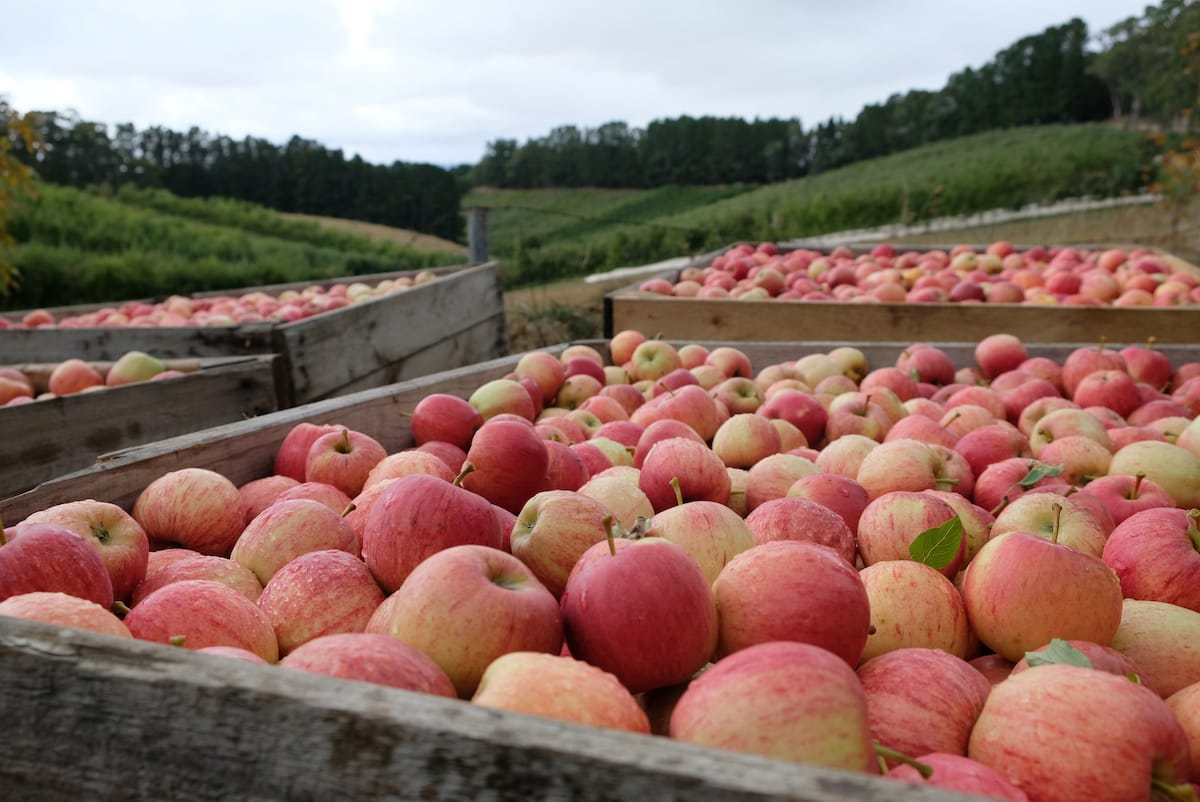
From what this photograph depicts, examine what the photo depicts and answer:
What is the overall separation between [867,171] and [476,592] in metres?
46.6

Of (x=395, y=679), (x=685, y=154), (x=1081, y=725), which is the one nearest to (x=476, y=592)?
(x=395, y=679)

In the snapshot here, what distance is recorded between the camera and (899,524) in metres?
1.76

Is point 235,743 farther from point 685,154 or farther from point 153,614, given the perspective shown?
point 685,154

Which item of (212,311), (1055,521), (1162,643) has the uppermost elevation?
(212,311)

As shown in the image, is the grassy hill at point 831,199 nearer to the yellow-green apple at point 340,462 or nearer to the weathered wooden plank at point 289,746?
the yellow-green apple at point 340,462

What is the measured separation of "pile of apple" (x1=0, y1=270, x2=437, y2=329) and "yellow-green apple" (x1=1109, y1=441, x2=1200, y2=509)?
4.52m

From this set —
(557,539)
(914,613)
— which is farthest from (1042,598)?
(557,539)

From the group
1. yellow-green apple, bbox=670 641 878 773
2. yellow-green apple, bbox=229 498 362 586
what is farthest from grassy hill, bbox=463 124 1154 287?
yellow-green apple, bbox=670 641 878 773

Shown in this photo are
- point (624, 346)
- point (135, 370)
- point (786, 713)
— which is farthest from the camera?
point (624, 346)

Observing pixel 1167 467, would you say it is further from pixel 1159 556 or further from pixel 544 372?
pixel 544 372

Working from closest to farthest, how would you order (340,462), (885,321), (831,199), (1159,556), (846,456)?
1. (1159,556)
2. (340,462)
3. (846,456)
4. (885,321)
5. (831,199)

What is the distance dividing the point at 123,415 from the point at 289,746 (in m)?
3.03

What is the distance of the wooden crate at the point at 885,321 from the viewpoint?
15.4 ft

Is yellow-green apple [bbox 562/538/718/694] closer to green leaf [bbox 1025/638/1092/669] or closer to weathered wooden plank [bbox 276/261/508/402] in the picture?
green leaf [bbox 1025/638/1092/669]
